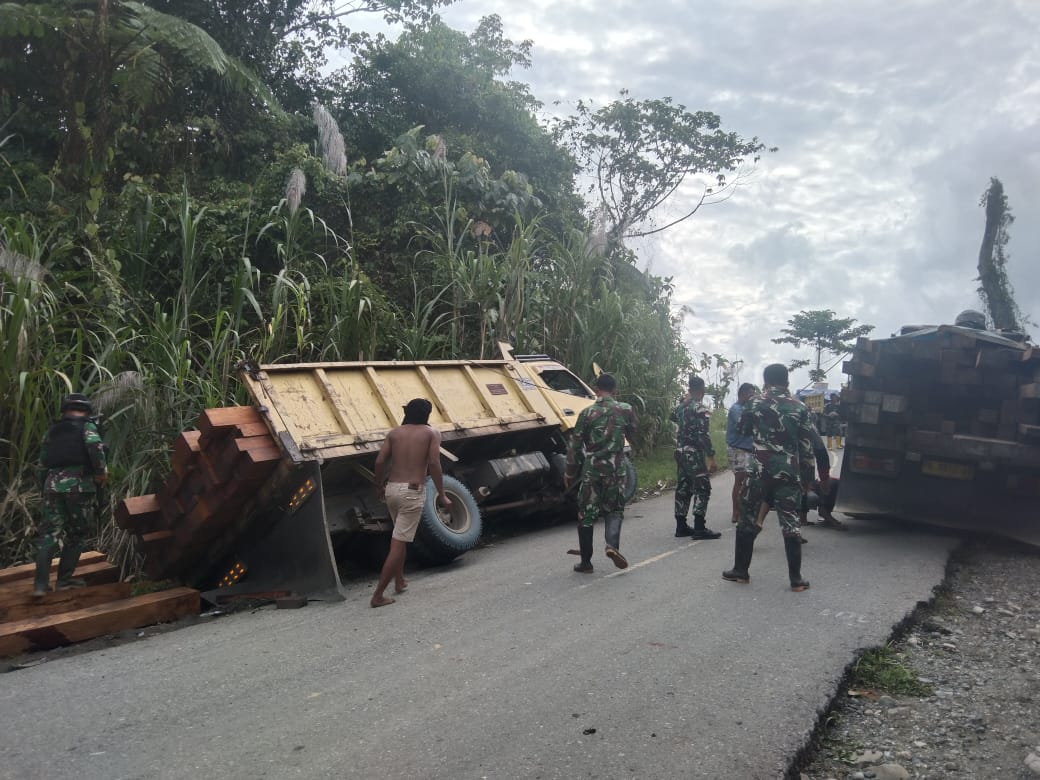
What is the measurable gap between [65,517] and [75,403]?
89cm

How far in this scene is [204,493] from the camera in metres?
7.07

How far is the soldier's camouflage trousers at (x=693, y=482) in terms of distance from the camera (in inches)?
368

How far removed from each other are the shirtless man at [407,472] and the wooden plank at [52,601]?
2.10 meters

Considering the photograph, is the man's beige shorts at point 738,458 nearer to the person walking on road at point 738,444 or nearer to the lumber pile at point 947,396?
the person walking on road at point 738,444

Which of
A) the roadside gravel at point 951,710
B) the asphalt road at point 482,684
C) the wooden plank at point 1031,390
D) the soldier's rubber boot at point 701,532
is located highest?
the wooden plank at point 1031,390

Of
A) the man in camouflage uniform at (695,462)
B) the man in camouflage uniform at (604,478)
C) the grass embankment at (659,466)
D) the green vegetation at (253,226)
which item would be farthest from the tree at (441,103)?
the man in camouflage uniform at (604,478)

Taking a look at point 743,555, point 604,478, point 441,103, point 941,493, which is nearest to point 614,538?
point 604,478

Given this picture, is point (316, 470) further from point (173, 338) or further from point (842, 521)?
point (842, 521)

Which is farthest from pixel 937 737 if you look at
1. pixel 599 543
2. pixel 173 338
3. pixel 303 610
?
pixel 173 338

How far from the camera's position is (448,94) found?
19.4 meters

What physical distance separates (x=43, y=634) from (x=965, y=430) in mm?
8312

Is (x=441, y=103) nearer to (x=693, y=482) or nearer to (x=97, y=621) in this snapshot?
(x=693, y=482)

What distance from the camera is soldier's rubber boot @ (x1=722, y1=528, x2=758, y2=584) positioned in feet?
23.1

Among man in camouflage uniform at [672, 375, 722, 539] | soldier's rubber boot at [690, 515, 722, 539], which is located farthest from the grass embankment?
soldier's rubber boot at [690, 515, 722, 539]
